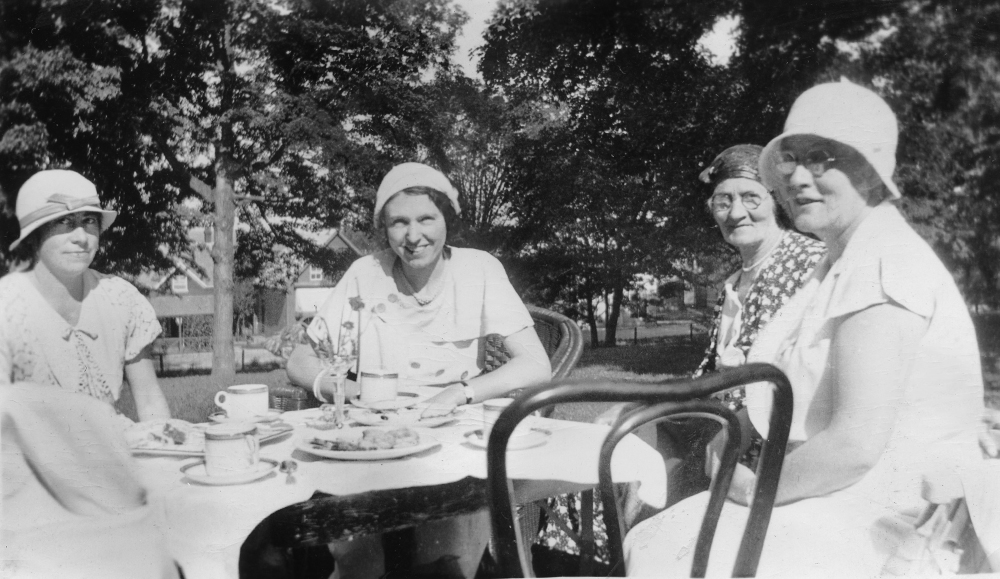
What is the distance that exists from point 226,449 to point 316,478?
17 cm

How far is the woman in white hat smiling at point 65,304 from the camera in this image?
171 centimetres

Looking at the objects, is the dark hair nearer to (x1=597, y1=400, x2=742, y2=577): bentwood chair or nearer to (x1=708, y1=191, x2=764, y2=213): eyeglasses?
(x1=708, y1=191, x2=764, y2=213): eyeglasses

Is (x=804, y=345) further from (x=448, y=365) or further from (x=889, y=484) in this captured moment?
(x=448, y=365)

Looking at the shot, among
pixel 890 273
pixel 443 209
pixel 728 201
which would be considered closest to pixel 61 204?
pixel 443 209

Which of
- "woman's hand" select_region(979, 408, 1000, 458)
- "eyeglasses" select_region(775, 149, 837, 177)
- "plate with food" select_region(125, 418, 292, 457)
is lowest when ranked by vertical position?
"woman's hand" select_region(979, 408, 1000, 458)

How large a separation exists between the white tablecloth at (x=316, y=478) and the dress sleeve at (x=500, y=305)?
2.07 feet

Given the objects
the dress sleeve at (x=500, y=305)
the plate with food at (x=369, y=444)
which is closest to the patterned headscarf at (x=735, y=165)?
the dress sleeve at (x=500, y=305)

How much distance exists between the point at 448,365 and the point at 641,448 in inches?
34.6

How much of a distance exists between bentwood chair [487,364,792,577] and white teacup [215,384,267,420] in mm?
798

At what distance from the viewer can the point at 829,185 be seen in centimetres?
155

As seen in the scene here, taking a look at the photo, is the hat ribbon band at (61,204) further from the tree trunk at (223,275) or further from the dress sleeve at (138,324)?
the tree trunk at (223,275)

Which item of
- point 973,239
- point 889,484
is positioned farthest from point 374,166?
point 973,239

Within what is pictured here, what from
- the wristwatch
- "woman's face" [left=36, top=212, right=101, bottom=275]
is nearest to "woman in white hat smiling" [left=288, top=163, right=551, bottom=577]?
the wristwatch

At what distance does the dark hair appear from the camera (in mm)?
2205
